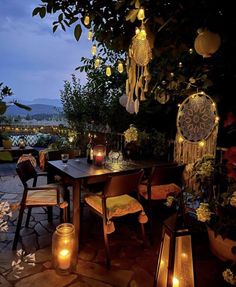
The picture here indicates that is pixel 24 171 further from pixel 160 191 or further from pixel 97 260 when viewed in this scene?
pixel 160 191

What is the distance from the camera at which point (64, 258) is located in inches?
80.0

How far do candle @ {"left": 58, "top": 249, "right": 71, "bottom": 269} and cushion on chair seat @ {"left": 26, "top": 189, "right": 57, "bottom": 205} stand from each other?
548 mm

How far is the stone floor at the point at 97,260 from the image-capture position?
1981 millimetres

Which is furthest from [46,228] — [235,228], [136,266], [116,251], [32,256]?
[235,228]

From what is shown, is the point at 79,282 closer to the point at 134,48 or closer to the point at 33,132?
the point at 134,48

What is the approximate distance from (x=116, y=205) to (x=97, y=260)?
535 millimetres

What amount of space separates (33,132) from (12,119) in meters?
0.79

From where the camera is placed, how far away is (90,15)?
60.9 inches

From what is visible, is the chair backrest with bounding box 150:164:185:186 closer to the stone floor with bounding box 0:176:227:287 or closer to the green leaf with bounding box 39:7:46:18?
the stone floor with bounding box 0:176:227:287

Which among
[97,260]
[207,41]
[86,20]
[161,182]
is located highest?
[86,20]

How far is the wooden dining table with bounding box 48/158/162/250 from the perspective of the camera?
7.53ft

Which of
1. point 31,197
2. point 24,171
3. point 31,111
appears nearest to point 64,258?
point 31,197

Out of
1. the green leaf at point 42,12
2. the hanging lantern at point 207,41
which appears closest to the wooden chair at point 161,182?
the hanging lantern at point 207,41

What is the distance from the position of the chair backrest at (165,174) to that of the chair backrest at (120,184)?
0.82ft
